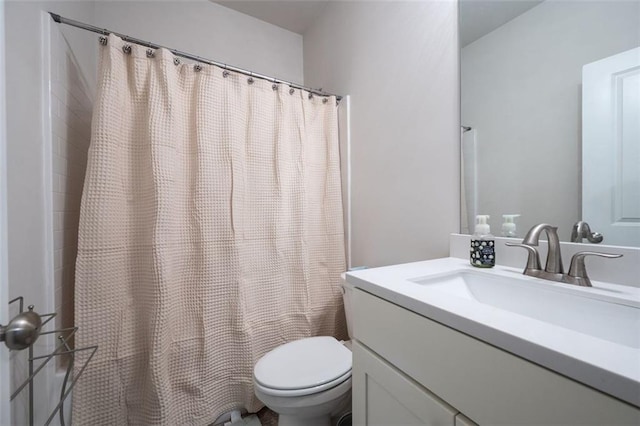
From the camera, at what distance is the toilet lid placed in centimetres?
93

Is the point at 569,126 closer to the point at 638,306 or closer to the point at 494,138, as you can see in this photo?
the point at 494,138

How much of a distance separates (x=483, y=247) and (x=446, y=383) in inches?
20.9

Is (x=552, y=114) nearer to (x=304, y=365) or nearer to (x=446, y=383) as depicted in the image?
(x=446, y=383)

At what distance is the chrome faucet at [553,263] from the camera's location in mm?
656

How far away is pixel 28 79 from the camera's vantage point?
84 cm

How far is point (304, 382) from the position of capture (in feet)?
3.04

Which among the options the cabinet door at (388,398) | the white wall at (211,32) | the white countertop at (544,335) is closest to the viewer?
the white countertop at (544,335)

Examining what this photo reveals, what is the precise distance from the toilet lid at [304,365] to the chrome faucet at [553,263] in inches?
30.2

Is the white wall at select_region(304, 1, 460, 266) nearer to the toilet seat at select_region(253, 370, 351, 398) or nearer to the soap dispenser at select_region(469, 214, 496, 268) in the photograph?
the soap dispenser at select_region(469, 214, 496, 268)

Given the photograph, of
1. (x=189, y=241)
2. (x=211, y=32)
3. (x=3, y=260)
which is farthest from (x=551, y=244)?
(x=211, y=32)

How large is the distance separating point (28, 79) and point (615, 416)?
1.65 m

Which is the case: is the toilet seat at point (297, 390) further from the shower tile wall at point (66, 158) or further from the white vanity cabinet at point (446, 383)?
the shower tile wall at point (66, 158)

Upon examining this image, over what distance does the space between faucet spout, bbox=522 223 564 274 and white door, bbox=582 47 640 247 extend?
0.10 metres

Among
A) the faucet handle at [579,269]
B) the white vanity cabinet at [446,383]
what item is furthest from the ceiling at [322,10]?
the white vanity cabinet at [446,383]
